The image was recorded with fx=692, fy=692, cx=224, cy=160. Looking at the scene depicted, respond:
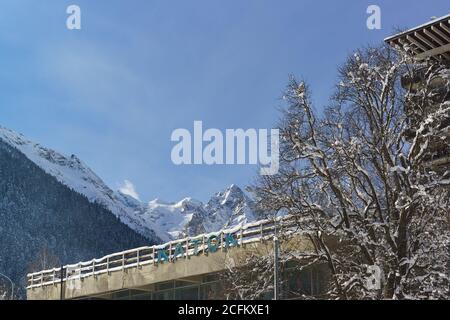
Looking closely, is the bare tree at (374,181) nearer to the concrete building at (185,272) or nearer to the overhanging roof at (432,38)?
the concrete building at (185,272)

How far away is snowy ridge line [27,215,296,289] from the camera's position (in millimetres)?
30822

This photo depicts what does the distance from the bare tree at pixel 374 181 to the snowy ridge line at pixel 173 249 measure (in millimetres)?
1523

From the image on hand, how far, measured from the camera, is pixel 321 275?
30.6m

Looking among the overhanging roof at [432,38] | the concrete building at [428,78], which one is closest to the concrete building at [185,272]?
the concrete building at [428,78]

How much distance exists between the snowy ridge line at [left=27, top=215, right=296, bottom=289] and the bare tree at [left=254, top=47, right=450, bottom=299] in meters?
1.52

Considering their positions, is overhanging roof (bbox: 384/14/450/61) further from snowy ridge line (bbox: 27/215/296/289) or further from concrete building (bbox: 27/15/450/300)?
snowy ridge line (bbox: 27/215/296/289)

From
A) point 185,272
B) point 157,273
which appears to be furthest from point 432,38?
point 157,273

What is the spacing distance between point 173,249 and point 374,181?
1617 centimetres

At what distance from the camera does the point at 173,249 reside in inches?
1534

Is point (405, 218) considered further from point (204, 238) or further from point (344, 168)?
point (204, 238)

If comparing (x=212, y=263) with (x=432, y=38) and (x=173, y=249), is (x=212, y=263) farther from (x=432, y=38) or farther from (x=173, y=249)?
(x=432, y=38)

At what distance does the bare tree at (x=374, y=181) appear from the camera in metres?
22.0
